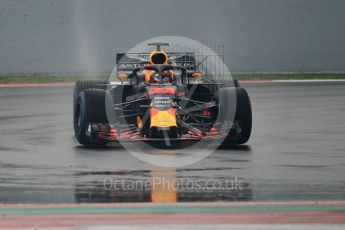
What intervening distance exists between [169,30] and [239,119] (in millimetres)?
18055

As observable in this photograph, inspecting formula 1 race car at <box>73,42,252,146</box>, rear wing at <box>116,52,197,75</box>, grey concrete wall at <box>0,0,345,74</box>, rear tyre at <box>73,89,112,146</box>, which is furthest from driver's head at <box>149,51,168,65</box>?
grey concrete wall at <box>0,0,345,74</box>

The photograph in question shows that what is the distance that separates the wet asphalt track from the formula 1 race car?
0.32 metres

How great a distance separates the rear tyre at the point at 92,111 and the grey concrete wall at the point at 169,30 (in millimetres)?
17389

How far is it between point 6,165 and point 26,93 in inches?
545

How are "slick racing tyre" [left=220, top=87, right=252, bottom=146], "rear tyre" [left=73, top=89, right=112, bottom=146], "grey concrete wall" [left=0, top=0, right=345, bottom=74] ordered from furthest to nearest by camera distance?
1. "grey concrete wall" [left=0, top=0, right=345, bottom=74]
2. "slick racing tyre" [left=220, top=87, right=252, bottom=146]
3. "rear tyre" [left=73, top=89, right=112, bottom=146]

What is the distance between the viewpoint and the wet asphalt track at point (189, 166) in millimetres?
9617

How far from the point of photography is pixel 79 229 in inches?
304

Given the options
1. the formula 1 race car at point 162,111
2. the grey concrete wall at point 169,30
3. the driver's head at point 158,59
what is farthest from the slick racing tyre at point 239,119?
the grey concrete wall at point 169,30

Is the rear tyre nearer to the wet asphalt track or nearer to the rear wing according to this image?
the wet asphalt track

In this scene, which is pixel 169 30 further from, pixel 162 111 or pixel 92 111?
pixel 162 111

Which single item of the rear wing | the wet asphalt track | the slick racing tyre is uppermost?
the rear wing

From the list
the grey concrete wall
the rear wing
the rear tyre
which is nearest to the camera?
the rear tyre

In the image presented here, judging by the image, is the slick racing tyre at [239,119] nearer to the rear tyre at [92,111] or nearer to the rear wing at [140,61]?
the rear tyre at [92,111]

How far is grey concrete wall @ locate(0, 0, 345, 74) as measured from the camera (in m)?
31.2
